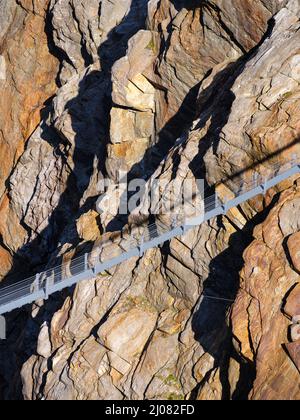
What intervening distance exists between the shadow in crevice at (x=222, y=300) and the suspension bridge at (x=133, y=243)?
79 cm

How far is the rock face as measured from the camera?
27.1 metres

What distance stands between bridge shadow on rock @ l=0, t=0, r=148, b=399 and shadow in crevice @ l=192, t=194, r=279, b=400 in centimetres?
1165

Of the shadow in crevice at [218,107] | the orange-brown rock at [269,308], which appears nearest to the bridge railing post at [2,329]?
the shadow in crevice at [218,107]

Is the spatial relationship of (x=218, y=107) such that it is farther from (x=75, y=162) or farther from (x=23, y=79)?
(x=23, y=79)

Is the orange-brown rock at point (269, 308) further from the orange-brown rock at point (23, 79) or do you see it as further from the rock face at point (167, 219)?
the orange-brown rock at point (23, 79)

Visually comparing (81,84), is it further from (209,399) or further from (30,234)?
(209,399)

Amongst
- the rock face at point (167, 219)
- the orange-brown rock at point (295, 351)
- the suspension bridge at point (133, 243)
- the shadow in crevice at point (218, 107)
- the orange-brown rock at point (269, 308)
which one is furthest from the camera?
the shadow in crevice at point (218, 107)

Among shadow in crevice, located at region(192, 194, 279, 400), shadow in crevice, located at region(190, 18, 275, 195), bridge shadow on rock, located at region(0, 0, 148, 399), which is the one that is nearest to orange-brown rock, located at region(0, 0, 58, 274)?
bridge shadow on rock, located at region(0, 0, 148, 399)

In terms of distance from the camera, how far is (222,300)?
2988 centimetres

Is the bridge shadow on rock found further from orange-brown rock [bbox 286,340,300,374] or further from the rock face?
orange-brown rock [bbox 286,340,300,374]

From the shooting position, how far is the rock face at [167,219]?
27125 millimetres

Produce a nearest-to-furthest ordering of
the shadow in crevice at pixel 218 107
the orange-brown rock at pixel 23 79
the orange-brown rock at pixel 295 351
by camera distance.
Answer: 1. the orange-brown rock at pixel 295 351
2. the shadow in crevice at pixel 218 107
3. the orange-brown rock at pixel 23 79

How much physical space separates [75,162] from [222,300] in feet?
57.4
